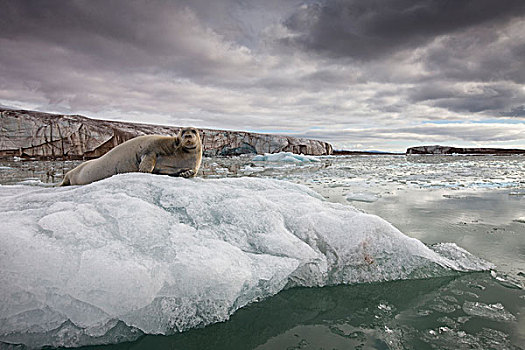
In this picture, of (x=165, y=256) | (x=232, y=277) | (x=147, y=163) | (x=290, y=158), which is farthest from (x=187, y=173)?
(x=290, y=158)

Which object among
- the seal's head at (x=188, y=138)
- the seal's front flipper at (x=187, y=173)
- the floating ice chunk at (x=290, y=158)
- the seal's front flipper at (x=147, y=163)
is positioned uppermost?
the seal's head at (x=188, y=138)

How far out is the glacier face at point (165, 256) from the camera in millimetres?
1175

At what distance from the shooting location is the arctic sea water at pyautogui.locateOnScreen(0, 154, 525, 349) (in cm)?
117

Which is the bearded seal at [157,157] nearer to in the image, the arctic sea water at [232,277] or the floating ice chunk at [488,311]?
the arctic sea water at [232,277]

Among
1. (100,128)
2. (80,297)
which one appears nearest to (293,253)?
(80,297)

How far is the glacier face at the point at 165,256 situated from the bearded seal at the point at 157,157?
1392 millimetres

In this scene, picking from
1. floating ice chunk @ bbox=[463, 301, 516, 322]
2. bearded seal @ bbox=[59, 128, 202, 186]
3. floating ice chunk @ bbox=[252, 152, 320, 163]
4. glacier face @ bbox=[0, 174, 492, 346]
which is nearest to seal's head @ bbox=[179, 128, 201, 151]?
bearded seal @ bbox=[59, 128, 202, 186]

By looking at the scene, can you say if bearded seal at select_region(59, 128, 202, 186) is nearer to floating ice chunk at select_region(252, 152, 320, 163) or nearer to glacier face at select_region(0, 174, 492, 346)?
glacier face at select_region(0, 174, 492, 346)

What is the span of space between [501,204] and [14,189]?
18.1ft

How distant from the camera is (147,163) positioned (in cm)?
347

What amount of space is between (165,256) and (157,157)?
8.10ft

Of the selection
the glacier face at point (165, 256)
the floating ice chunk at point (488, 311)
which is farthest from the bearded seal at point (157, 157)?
the floating ice chunk at point (488, 311)

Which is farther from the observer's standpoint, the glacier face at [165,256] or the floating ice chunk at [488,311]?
the floating ice chunk at [488,311]

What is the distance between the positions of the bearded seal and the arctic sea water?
4.74 ft
